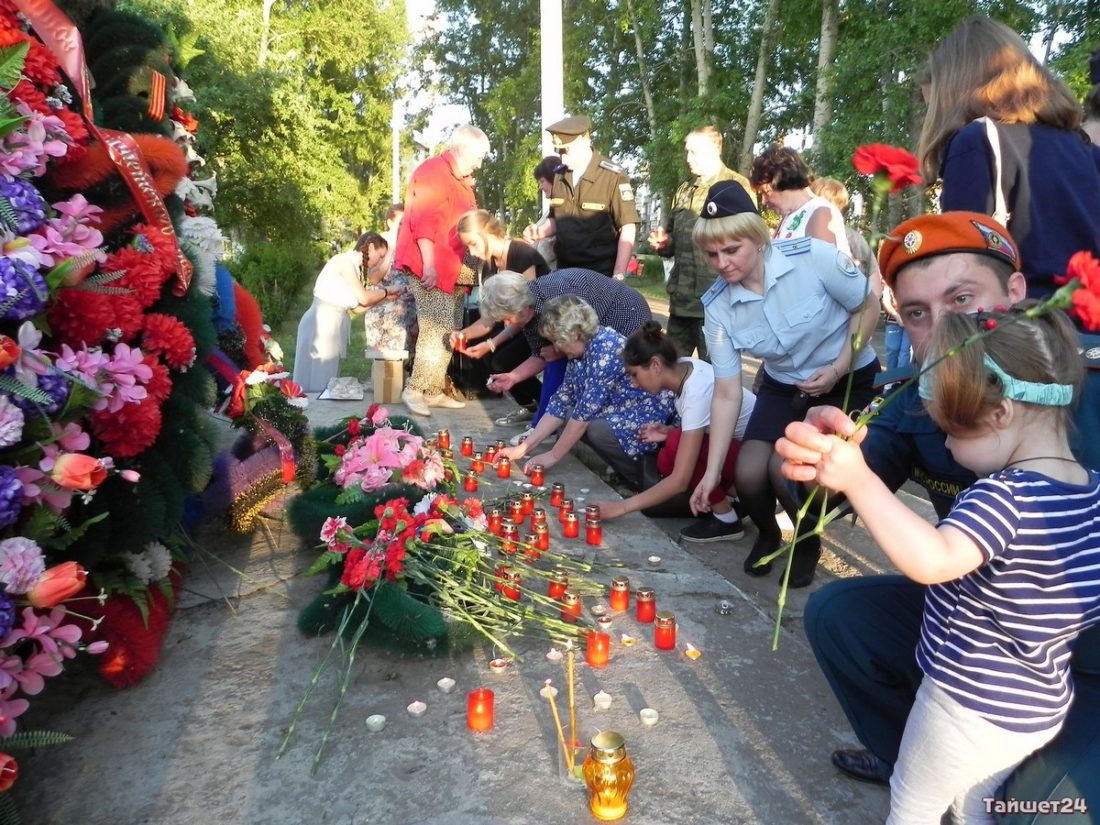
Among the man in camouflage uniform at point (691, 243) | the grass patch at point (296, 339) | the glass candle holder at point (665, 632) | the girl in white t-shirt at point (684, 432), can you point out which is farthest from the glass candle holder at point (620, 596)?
the grass patch at point (296, 339)

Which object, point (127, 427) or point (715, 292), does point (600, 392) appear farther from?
point (127, 427)

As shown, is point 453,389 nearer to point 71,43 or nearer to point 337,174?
point 71,43

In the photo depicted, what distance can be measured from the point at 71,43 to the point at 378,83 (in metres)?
29.6

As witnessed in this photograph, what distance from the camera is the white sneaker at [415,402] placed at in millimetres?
6379

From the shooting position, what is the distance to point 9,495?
1746 mm

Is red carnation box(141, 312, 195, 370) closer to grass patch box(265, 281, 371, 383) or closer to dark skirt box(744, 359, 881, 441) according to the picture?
dark skirt box(744, 359, 881, 441)

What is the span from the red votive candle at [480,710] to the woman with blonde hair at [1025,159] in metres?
1.88

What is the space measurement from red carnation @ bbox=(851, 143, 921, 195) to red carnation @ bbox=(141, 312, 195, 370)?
1.99m

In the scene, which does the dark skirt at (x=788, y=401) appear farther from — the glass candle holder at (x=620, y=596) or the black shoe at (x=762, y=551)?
the glass candle holder at (x=620, y=596)

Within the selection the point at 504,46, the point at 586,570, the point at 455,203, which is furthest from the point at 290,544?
the point at 504,46

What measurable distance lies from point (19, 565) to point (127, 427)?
2.03 ft

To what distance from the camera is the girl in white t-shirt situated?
12.7 ft

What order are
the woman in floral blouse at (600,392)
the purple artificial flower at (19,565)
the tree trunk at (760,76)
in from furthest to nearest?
1. the tree trunk at (760,76)
2. the woman in floral blouse at (600,392)
3. the purple artificial flower at (19,565)

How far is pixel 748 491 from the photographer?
3.53m
